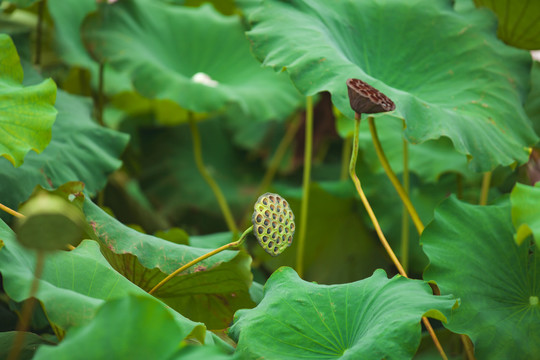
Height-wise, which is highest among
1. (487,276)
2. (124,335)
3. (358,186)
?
(124,335)

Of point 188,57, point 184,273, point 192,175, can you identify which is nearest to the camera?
point 184,273

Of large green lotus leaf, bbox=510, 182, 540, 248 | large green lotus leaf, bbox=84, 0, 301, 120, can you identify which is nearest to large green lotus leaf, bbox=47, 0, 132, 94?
large green lotus leaf, bbox=84, 0, 301, 120

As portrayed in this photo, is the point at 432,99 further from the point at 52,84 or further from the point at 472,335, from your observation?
the point at 52,84

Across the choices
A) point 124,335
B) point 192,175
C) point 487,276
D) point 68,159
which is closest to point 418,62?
point 487,276

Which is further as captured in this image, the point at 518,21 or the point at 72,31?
the point at 72,31

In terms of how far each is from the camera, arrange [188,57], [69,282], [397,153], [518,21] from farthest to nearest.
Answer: [188,57] → [397,153] → [518,21] → [69,282]

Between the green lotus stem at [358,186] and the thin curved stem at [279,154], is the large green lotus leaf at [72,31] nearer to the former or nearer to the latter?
the thin curved stem at [279,154]

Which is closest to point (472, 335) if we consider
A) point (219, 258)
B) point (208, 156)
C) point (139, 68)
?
point (219, 258)

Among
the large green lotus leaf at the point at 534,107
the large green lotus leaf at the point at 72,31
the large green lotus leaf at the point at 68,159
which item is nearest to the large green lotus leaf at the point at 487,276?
the large green lotus leaf at the point at 534,107

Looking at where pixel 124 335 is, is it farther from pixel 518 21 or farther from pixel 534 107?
pixel 534 107
